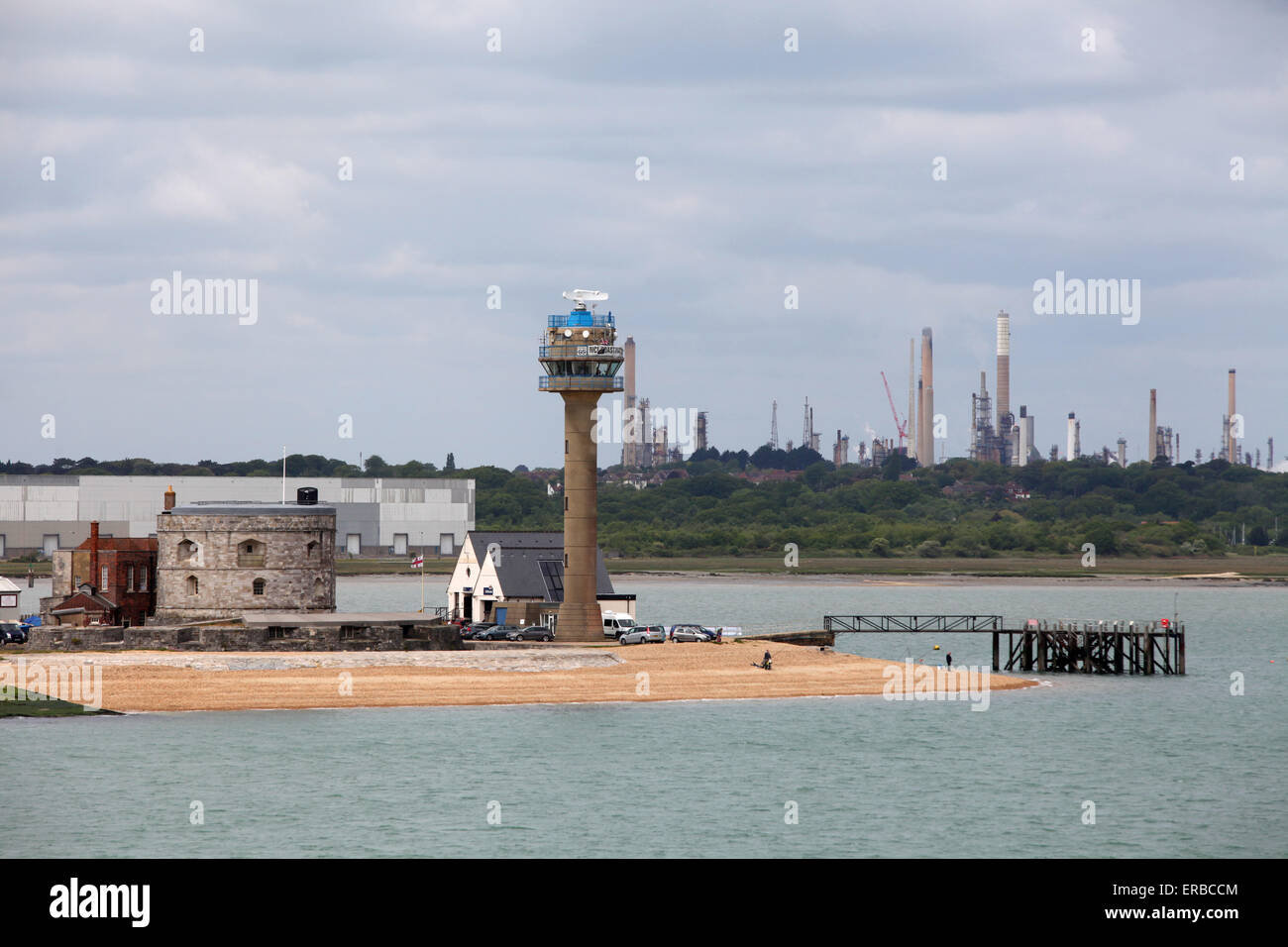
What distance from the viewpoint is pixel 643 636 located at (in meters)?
97.7

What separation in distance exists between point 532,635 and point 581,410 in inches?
514

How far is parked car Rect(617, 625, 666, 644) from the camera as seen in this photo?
9669cm

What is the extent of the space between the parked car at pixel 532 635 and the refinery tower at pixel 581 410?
6.01ft

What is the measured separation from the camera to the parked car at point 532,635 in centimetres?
9375

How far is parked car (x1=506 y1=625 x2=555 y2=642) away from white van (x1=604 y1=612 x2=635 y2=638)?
13.4 ft

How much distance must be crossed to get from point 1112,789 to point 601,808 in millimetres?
18815

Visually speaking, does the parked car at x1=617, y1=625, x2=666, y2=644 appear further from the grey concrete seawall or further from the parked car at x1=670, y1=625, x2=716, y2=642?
the grey concrete seawall
